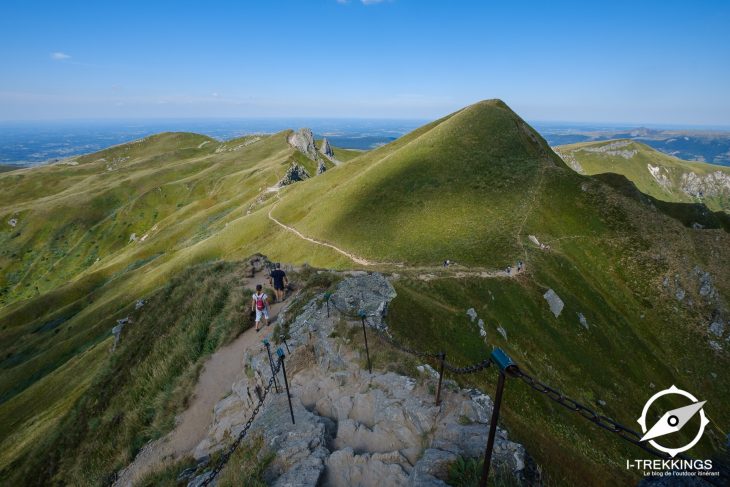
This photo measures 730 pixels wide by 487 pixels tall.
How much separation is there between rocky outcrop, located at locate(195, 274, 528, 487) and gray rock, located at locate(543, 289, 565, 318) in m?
32.0

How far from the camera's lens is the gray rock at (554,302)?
4000 centimetres

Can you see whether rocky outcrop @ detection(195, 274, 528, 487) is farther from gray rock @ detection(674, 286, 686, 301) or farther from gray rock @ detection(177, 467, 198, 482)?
gray rock @ detection(674, 286, 686, 301)

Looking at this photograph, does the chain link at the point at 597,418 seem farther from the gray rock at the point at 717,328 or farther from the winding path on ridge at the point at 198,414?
the gray rock at the point at 717,328

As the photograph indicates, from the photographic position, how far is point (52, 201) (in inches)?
6639

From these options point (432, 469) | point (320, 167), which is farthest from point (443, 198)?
point (320, 167)

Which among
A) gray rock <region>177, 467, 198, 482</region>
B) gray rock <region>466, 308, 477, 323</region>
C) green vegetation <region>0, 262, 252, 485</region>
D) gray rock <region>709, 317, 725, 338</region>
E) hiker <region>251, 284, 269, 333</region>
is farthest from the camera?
gray rock <region>709, 317, 725, 338</region>

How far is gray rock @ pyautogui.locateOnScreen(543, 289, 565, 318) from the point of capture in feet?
131

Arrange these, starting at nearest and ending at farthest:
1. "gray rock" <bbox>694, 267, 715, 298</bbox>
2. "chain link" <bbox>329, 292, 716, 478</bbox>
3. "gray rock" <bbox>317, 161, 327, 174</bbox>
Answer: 1. "chain link" <bbox>329, 292, 716, 478</bbox>
2. "gray rock" <bbox>694, 267, 715, 298</bbox>
3. "gray rock" <bbox>317, 161, 327, 174</bbox>

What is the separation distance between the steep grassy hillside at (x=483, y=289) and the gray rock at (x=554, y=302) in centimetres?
112

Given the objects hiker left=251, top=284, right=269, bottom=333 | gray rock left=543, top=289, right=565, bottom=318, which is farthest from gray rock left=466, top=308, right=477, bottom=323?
hiker left=251, top=284, right=269, bottom=333

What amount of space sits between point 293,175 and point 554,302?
114 metres

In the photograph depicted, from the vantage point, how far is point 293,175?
448 ft

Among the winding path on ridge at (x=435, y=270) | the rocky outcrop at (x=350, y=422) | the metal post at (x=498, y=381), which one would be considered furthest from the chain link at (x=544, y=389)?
the winding path on ridge at (x=435, y=270)

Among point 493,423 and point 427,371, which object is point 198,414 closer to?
point 427,371
